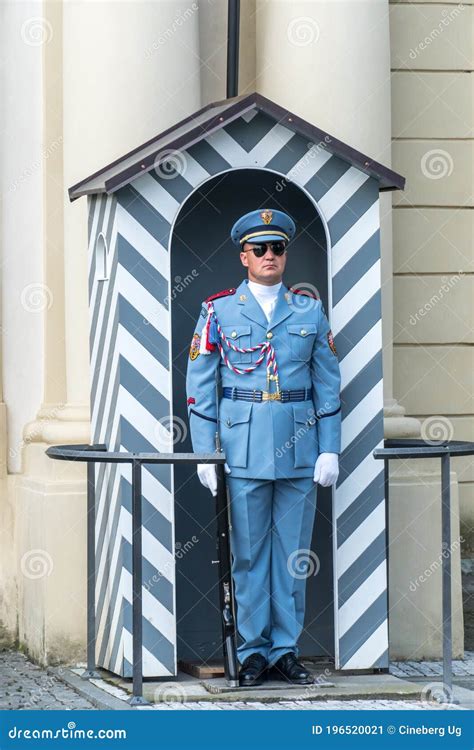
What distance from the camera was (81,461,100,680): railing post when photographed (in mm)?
6910

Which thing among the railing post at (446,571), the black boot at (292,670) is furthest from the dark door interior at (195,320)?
the railing post at (446,571)

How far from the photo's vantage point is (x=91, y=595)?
22.7 ft

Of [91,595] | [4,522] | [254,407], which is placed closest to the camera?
[254,407]

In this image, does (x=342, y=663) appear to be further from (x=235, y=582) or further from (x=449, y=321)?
(x=449, y=321)

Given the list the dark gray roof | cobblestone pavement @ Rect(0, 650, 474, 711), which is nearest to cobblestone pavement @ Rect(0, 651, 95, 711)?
cobblestone pavement @ Rect(0, 650, 474, 711)

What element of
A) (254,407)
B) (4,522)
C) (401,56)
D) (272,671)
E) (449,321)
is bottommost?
(272,671)

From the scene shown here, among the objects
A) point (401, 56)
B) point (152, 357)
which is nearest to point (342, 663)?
point (152, 357)

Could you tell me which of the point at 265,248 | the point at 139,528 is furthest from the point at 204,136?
the point at 139,528

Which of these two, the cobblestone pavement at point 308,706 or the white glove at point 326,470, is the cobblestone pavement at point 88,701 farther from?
the white glove at point 326,470

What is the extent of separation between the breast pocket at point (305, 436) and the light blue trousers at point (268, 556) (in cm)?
8

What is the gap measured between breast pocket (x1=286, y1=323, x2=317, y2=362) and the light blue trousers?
0.49 meters

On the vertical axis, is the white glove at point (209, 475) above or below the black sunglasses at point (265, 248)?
below

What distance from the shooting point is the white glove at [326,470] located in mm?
6473

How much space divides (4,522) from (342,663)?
2176 mm
